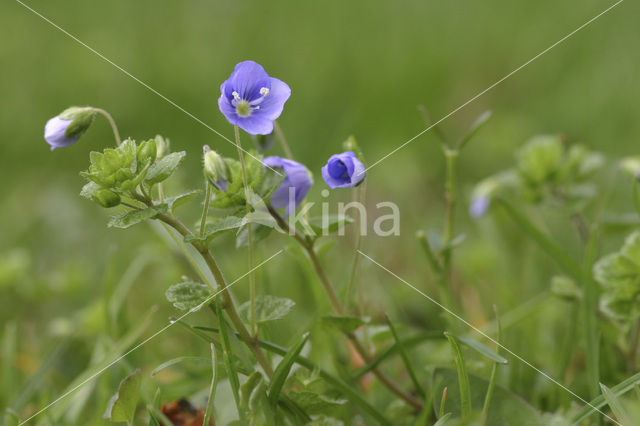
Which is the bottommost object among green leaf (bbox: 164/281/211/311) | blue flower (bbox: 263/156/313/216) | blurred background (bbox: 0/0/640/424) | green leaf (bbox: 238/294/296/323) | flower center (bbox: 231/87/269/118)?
blurred background (bbox: 0/0/640/424)

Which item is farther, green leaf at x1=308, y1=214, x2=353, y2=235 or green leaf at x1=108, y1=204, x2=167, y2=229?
green leaf at x1=308, y1=214, x2=353, y2=235

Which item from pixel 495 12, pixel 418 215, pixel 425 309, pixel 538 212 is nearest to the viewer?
pixel 425 309

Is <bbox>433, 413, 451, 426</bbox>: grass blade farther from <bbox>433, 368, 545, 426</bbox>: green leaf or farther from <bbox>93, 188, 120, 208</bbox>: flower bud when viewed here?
<bbox>93, 188, 120, 208</bbox>: flower bud

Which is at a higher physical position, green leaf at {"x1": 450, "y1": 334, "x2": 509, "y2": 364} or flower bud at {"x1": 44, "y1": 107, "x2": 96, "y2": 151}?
flower bud at {"x1": 44, "y1": 107, "x2": 96, "y2": 151}

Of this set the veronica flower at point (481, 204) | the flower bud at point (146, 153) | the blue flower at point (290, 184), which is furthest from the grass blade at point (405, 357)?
the veronica flower at point (481, 204)

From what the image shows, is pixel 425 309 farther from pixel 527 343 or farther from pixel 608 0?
pixel 608 0

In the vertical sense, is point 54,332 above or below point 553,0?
below

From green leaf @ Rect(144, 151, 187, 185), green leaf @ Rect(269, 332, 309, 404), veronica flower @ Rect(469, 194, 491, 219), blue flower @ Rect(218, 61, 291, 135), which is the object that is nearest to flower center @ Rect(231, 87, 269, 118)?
blue flower @ Rect(218, 61, 291, 135)

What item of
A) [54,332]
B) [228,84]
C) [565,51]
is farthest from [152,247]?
[565,51]

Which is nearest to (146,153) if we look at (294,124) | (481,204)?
(481,204)
